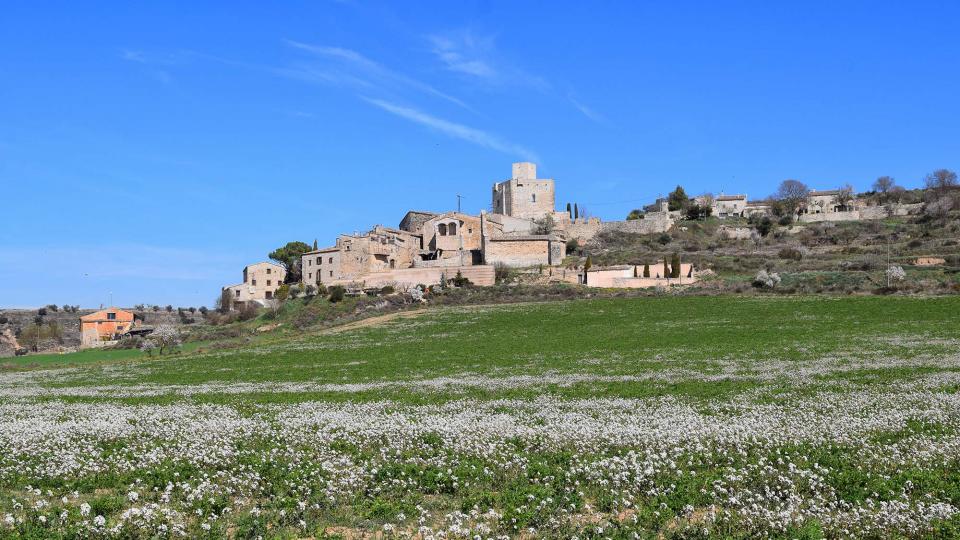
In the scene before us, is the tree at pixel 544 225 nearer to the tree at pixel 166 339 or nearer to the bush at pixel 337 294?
the bush at pixel 337 294

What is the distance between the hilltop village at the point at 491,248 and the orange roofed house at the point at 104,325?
14279 millimetres

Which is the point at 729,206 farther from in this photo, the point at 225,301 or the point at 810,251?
the point at 225,301

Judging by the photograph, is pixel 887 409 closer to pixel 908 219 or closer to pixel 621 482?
pixel 621 482

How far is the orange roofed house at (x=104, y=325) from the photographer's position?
103m

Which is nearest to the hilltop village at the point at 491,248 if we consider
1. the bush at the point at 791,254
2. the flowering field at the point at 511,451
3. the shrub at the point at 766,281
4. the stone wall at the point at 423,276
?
the stone wall at the point at 423,276

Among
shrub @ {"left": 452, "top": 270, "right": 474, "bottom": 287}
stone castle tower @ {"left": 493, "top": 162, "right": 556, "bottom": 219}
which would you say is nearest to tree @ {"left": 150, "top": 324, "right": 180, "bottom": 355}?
shrub @ {"left": 452, "top": 270, "right": 474, "bottom": 287}

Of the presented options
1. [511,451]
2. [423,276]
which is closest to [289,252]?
[423,276]

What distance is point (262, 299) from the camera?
106 meters

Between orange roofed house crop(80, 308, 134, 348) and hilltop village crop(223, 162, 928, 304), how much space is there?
14279 millimetres

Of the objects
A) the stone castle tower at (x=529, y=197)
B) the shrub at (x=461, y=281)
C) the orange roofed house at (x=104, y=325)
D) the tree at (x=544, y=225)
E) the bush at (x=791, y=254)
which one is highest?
the stone castle tower at (x=529, y=197)

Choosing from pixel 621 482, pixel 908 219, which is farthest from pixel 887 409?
pixel 908 219

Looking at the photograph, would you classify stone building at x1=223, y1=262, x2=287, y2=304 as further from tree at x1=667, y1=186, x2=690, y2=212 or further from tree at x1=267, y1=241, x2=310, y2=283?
tree at x1=667, y1=186, x2=690, y2=212

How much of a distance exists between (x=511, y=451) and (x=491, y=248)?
3225 inches

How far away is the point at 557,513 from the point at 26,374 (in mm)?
46209
